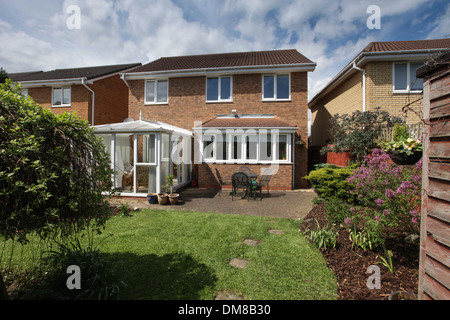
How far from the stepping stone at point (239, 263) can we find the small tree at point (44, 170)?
2.18m

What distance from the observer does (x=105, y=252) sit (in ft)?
13.1

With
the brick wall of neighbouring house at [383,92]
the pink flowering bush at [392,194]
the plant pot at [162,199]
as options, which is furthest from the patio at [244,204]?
the brick wall of neighbouring house at [383,92]

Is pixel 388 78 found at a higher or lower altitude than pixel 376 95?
higher

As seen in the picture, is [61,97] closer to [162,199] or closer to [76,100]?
[76,100]

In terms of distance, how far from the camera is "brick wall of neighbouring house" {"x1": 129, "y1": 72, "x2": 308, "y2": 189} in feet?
38.4

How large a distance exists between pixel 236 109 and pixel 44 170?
10982mm

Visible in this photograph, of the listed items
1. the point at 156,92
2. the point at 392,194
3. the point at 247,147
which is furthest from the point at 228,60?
the point at 392,194

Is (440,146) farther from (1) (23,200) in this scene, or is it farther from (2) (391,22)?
(2) (391,22)

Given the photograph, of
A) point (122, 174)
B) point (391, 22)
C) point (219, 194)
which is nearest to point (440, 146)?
point (391, 22)

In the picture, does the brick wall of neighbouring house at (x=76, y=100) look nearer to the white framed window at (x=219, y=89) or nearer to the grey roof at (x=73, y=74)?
the grey roof at (x=73, y=74)

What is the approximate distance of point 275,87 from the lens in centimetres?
1209

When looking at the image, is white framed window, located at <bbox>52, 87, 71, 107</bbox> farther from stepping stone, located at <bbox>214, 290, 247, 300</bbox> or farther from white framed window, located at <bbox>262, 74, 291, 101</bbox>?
stepping stone, located at <bbox>214, 290, 247, 300</bbox>

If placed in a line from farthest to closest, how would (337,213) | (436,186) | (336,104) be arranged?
(336,104), (337,213), (436,186)

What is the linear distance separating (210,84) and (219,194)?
Result: 699 centimetres
